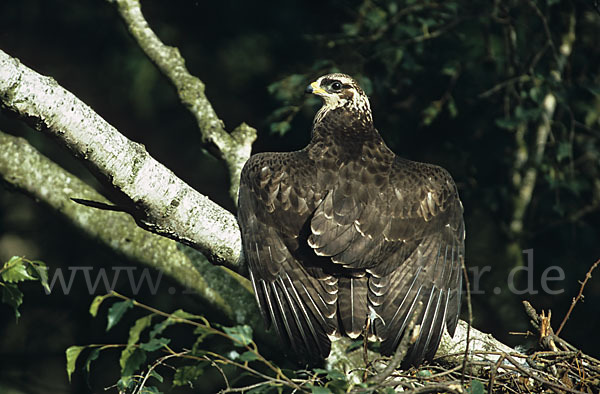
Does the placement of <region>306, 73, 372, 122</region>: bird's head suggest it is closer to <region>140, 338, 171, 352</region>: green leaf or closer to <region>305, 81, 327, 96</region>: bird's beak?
<region>305, 81, 327, 96</region>: bird's beak

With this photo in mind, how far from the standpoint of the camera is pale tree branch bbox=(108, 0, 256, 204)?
4641 millimetres

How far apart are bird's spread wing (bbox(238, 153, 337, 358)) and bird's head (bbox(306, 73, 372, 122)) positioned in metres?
0.66

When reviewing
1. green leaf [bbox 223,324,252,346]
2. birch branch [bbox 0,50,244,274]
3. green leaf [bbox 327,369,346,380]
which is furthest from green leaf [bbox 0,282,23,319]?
green leaf [bbox 327,369,346,380]

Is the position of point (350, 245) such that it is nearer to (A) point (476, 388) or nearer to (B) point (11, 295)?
(A) point (476, 388)

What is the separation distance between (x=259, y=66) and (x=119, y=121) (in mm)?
1310

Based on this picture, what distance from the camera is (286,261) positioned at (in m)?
3.85

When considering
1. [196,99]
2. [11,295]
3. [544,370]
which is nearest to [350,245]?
[544,370]

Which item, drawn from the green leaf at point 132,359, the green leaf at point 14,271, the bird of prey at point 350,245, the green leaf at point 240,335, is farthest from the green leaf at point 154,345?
the bird of prey at point 350,245

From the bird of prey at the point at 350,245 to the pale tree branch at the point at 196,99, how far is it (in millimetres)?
470

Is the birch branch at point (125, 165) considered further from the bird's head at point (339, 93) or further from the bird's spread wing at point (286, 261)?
the bird's head at point (339, 93)

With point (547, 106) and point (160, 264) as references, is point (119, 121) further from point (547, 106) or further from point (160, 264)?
point (547, 106)

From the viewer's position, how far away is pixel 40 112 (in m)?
3.21

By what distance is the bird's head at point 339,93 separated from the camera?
458 centimetres

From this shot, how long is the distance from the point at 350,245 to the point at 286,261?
1.09ft
